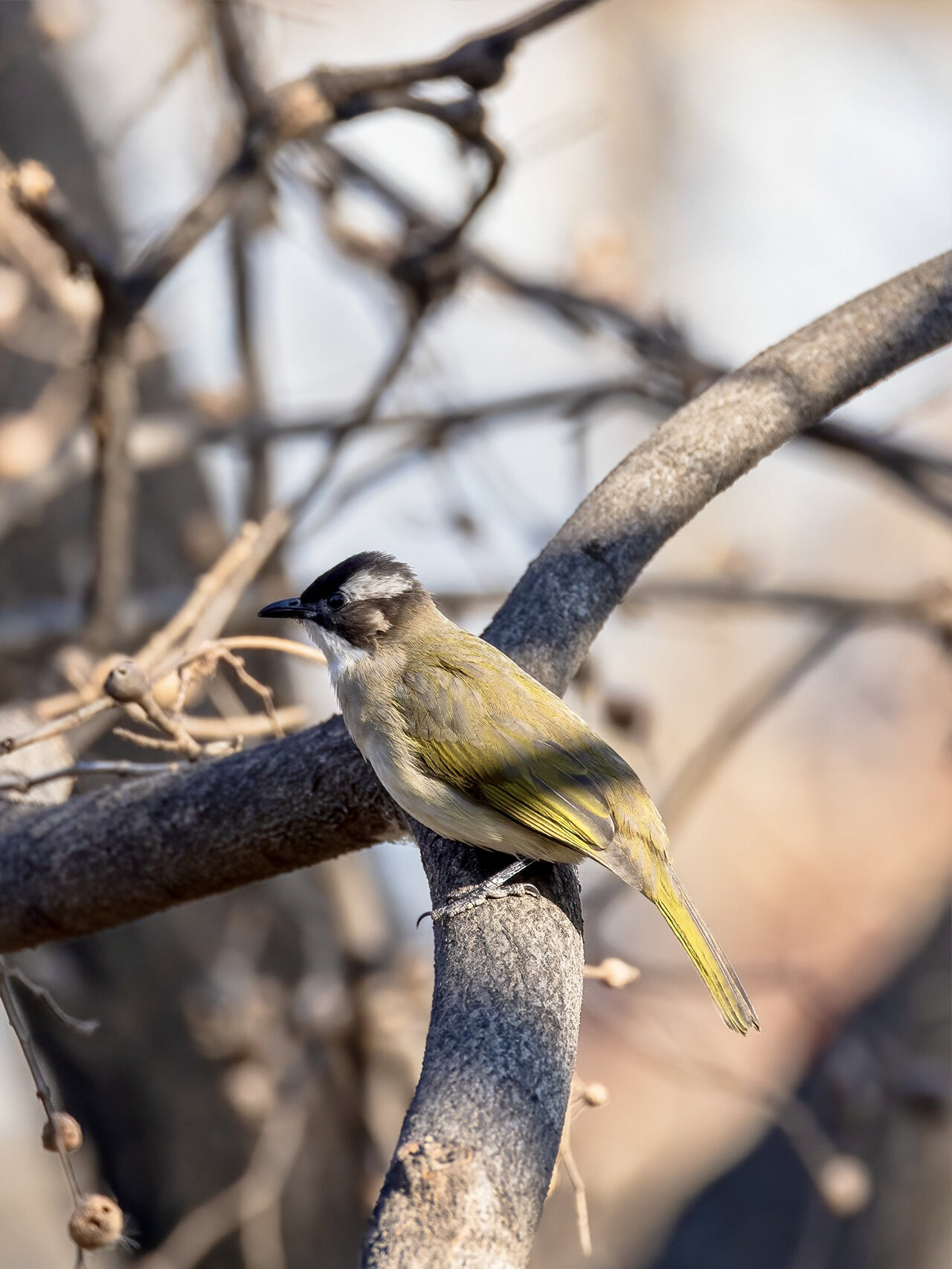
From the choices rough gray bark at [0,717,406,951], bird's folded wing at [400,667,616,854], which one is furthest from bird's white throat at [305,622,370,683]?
rough gray bark at [0,717,406,951]

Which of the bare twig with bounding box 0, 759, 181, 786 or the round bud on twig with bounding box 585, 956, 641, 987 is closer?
the bare twig with bounding box 0, 759, 181, 786

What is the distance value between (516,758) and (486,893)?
0.69 meters

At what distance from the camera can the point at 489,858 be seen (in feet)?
9.55

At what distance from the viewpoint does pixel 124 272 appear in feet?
13.3

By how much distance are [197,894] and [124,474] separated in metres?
1.89

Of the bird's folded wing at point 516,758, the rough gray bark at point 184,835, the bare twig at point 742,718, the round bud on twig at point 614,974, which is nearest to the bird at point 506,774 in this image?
the bird's folded wing at point 516,758

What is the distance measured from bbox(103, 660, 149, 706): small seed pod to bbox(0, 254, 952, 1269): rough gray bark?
1.31ft

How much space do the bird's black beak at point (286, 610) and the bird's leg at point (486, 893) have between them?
157 cm

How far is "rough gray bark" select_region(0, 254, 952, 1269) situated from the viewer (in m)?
2.09

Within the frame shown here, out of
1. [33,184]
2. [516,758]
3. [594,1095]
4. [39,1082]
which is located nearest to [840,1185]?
[516,758]

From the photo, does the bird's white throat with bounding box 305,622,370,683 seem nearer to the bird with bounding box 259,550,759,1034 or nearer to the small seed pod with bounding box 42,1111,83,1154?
the bird with bounding box 259,550,759,1034

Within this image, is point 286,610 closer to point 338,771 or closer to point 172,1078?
point 338,771

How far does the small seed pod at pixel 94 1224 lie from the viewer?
230cm

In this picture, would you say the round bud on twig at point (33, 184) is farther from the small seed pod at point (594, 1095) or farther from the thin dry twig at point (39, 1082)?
the small seed pod at point (594, 1095)
